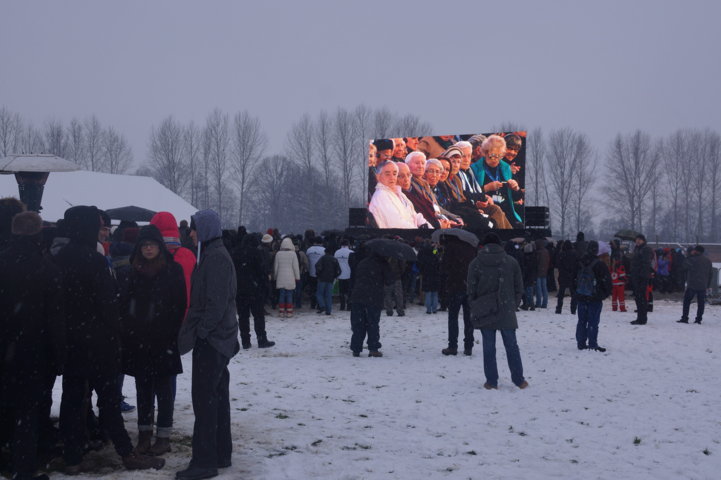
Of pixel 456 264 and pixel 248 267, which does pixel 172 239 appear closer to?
pixel 248 267

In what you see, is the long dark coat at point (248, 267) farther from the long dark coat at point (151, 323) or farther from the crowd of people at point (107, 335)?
the long dark coat at point (151, 323)

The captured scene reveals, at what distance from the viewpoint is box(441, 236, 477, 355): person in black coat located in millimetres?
10508

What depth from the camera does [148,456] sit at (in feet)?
16.9

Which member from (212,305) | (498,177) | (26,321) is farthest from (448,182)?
(26,321)

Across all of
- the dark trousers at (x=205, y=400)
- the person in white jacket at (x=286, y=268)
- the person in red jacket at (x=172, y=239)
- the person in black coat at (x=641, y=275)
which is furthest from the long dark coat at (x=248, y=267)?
the person in black coat at (x=641, y=275)

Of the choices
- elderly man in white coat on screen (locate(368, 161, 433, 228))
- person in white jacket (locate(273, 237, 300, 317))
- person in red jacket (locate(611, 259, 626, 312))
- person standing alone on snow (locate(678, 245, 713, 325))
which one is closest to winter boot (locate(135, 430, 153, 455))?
person in white jacket (locate(273, 237, 300, 317))

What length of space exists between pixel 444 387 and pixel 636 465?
3119mm

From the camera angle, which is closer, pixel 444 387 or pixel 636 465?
pixel 636 465

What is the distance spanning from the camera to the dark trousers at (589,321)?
36.5 ft

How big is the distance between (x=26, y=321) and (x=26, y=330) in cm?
6

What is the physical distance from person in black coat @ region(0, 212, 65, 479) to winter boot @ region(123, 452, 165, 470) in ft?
2.08

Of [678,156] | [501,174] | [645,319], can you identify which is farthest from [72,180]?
[678,156]

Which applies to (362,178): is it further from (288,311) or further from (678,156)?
(288,311)

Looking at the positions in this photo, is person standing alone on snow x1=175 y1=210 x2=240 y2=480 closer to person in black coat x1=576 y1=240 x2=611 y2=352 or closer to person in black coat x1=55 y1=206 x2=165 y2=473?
person in black coat x1=55 y1=206 x2=165 y2=473
